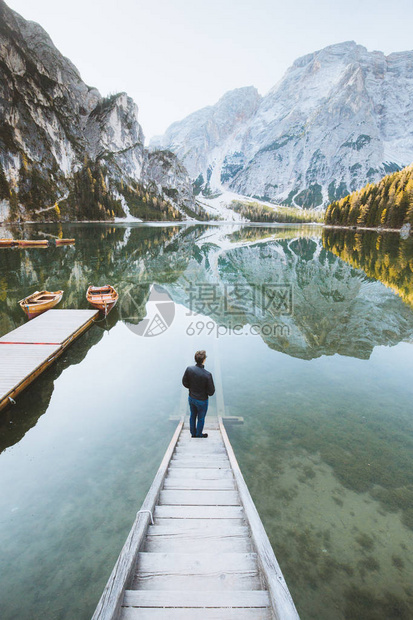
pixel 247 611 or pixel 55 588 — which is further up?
pixel 247 611

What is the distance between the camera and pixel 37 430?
11.6 metres

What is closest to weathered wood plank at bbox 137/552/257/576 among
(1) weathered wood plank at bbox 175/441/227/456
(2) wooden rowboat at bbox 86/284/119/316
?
(1) weathered wood plank at bbox 175/441/227/456

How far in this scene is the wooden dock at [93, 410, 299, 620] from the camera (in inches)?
152

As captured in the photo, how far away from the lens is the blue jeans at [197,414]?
31.0 feet

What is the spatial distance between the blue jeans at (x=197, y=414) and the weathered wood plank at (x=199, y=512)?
343cm

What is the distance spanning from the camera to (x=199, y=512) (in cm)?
607

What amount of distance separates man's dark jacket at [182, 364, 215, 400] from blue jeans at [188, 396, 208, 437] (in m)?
0.20

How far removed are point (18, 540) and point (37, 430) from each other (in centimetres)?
486

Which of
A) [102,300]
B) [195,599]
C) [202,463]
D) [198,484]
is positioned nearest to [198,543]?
[195,599]

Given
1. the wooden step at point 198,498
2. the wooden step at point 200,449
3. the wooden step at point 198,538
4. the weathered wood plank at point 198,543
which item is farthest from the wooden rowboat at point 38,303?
the weathered wood plank at point 198,543

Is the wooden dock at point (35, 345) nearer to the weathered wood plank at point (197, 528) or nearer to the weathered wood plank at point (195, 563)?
the weathered wood plank at point (197, 528)

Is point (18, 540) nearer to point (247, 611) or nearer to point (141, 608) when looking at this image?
point (141, 608)

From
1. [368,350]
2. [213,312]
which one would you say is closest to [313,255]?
[213,312]

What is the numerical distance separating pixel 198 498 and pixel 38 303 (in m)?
22.0
